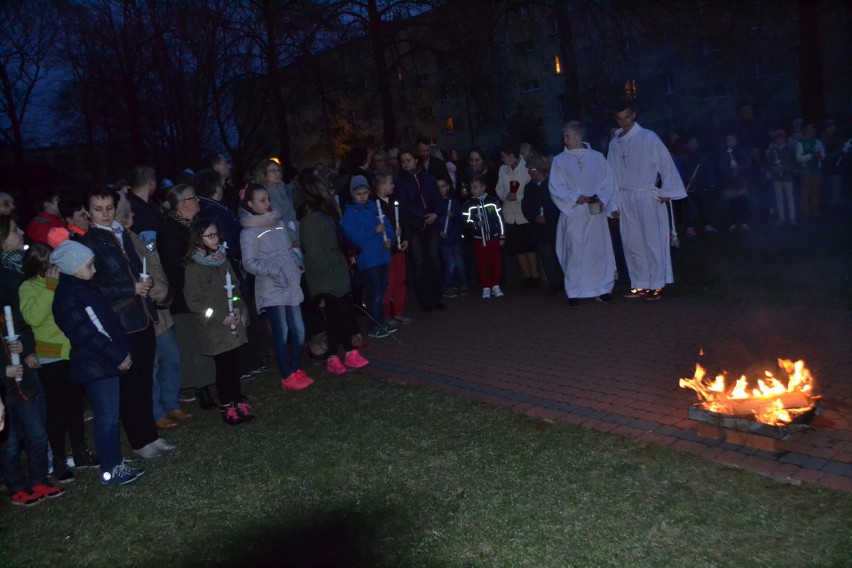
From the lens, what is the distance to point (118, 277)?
5.71 metres

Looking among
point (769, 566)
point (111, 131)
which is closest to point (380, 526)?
point (769, 566)

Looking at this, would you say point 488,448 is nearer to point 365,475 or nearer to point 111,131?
point 365,475

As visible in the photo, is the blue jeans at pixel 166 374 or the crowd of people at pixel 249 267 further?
the blue jeans at pixel 166 374

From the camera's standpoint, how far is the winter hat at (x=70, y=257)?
511cm

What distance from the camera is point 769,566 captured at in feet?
11.8

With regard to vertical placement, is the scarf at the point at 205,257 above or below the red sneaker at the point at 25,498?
above

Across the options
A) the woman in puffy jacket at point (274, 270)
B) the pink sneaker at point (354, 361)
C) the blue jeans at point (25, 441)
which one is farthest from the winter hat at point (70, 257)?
the pink sneaker at point (354, 361)

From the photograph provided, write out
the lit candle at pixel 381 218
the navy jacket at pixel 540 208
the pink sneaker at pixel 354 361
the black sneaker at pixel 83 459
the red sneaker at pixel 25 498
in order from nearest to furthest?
the red sneaker at pixel 25 498 < the black sneaker at pixel 83 459 < the pink sneaker at pixel 354 361 < the lit candle at pixel 381 218 < the navy jacket at pixel 540 208

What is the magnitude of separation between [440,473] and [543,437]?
837 mm

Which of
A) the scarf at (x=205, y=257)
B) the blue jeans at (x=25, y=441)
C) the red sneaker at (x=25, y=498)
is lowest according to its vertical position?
the red sneaker at (x=25, y=498)

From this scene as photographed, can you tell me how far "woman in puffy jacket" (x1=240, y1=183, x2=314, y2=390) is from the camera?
6.98 m

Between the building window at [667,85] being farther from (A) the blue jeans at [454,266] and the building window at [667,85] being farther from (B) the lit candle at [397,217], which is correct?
(B) the lit candle at [397,217]

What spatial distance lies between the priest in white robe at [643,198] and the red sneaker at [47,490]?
264 inches

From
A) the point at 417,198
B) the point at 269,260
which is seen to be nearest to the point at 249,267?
the point at 269,260
